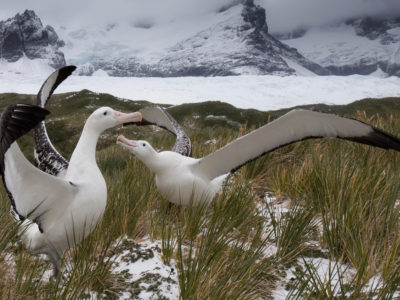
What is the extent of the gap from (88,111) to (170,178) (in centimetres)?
3975

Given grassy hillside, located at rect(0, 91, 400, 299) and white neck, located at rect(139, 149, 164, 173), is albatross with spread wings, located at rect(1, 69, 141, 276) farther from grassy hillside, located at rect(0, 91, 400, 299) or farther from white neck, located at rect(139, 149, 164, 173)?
white neck, located at rect(139, 149, 164, 173)

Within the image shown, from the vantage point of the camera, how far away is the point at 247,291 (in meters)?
2.02

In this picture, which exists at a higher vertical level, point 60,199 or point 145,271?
point 60,199

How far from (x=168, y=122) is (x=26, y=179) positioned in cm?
386

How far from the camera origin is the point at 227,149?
3793 mm

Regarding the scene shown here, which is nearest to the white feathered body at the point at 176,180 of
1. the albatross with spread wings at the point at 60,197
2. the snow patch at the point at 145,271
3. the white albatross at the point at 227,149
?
the white albatross at the point at 227,149

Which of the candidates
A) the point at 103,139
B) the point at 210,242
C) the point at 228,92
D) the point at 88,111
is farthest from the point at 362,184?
the point at 228,92

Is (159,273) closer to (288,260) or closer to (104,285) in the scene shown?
(104,285)

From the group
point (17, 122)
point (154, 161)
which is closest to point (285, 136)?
point (154, 161)

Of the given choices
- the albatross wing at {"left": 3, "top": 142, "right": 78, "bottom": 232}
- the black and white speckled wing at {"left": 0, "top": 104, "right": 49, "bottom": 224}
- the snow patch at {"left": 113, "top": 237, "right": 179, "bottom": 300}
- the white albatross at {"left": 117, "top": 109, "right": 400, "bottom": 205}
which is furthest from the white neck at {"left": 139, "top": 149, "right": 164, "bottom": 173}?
the black and white speckled wing at {"left": 0, "top": 104, "right": 49, "bottom": 224}

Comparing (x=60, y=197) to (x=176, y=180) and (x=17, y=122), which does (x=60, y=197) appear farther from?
(x=176, y=180)

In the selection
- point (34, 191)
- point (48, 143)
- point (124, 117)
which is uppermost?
point (124, 117)

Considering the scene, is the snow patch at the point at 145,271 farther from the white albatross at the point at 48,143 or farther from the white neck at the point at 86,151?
the white albatross at the point at 48,143

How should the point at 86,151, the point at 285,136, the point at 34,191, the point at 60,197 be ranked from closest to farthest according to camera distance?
the point at 34,191 < the point at 60,197 < the point at 86,151 < the point at 285,136
